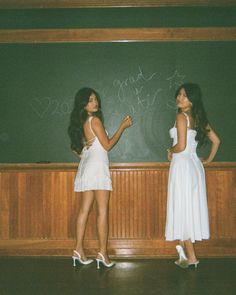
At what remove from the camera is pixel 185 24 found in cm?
421

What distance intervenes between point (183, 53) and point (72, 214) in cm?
199

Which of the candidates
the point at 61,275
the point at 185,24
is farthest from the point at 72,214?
the point at 185,24

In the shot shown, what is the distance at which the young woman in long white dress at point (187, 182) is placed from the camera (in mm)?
3430

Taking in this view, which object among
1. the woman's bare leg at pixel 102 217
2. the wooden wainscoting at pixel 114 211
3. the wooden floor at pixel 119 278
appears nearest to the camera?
the wooden floor at pixel 119 278

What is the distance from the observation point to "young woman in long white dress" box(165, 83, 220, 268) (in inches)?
135

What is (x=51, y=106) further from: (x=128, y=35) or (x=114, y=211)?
(x=114, y=211)

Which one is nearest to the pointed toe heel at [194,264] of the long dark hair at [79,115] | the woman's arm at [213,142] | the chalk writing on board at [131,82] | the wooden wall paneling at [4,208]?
the woman's arm at [213,142]

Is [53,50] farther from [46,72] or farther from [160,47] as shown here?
[160,47]

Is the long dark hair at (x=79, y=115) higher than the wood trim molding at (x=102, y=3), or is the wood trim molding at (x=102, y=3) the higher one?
the wood trim molding at (x=102, y=3)

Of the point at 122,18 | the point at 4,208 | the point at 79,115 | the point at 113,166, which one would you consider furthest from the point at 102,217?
the point at 122,18

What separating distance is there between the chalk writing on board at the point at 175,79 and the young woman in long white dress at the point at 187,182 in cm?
64

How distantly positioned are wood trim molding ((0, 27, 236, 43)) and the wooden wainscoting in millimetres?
1285

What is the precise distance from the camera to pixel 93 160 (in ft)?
11.5

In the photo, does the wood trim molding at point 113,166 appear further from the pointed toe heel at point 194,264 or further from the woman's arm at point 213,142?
the pointed toe heel at point 194,264
